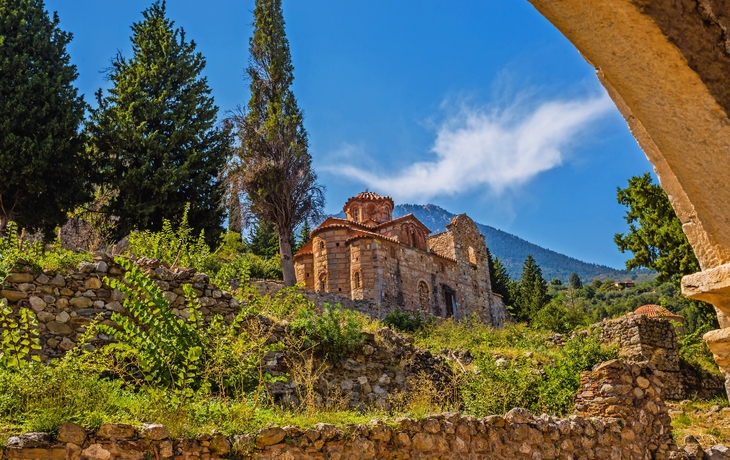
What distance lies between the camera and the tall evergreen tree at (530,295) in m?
38.0

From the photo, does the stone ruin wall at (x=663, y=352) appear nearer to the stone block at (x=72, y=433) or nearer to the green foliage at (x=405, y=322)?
the green foliage at (x=405, y=322)

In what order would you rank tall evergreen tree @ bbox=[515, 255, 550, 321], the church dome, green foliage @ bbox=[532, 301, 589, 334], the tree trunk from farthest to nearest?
tall evergreen tree @ bbox=[515, 255, 550, 321]
the church dome
the tree trunk
green foliage @ bbox=[532, 301, 589, 334]

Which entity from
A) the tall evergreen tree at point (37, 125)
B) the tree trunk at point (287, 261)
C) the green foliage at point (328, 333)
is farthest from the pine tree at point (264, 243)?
the green foliage at point (328, 333)

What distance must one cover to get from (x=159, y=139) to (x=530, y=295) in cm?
2954

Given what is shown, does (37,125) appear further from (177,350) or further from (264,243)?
(264,243)

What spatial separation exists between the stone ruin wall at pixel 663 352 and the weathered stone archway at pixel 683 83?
1281cm

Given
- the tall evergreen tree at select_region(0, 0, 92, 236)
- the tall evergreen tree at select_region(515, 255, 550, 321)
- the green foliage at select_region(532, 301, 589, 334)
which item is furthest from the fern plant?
the tall evergreen tree at select_region(515, 255, 550, 321)

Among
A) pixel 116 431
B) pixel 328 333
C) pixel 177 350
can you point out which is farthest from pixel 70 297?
pixel 116 431

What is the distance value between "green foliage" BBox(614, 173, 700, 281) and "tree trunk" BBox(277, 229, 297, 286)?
10.5 metres

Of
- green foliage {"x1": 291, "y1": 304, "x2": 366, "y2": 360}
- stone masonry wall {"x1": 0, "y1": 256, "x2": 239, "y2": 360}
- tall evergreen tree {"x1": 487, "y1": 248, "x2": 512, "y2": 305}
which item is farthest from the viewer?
tall evergreen tree {"x1": 487, "y1": 248, "x2": 512, "y2": 305}

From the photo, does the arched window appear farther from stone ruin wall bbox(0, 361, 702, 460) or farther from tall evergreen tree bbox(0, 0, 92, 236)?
stone ruin wall bbox(0, 361, 702, 460)

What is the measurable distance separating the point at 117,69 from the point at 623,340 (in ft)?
51.8

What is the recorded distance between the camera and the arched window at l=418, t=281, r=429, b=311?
94.5 ft

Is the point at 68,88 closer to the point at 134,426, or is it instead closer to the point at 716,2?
the point at 134,426
